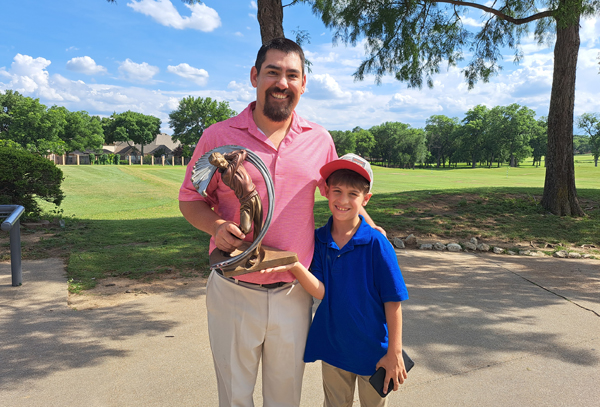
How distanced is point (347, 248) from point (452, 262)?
16.9 feet

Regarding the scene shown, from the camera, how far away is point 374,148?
300ft

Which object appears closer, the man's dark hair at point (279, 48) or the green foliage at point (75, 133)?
Result: the man's dark hair at point (279, 48)

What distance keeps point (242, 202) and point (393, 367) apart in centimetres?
106

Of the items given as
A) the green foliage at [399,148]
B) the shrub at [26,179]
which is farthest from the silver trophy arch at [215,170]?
the green foliage at [399,148]

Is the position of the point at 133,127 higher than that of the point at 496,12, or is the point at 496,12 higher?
the point at 133,127

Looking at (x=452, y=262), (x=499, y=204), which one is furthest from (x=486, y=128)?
(x=452, y=262)

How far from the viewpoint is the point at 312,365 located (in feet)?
10.9

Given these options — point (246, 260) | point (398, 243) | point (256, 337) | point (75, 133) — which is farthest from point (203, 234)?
point (75, 133)

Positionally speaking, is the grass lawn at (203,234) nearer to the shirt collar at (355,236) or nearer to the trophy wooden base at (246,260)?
the shirt collar at (355,236)

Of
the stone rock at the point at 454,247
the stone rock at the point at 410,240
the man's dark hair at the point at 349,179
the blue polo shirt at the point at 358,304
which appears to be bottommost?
the stone rock at the point at 454,247

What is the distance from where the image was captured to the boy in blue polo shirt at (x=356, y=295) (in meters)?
1.94

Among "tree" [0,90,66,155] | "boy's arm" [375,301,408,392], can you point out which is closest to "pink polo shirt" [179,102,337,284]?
"boy's arm" [375,301,408,392]

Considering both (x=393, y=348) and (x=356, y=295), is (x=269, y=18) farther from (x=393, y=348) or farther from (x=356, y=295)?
(x=393, y=348)

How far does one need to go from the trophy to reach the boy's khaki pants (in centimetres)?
75
